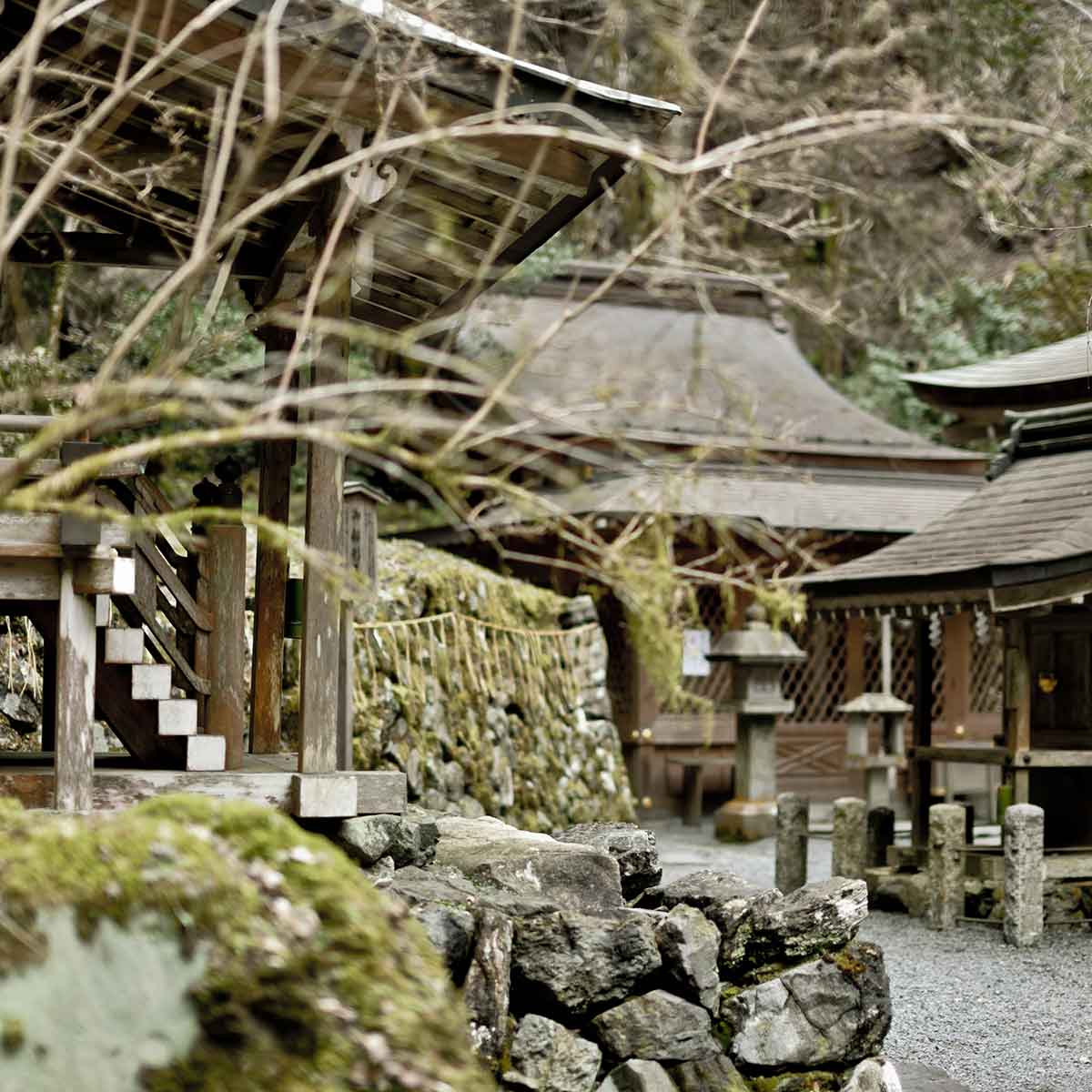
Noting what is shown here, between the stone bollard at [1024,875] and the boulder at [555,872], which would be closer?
the boulder at [555,872]

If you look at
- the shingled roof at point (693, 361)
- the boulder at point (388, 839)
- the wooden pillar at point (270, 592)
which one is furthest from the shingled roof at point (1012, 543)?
the boulder at point (388, 839)

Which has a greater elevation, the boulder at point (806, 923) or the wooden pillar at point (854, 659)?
the wooden pillar at point (854, 659)

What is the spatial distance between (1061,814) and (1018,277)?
45.0 ft

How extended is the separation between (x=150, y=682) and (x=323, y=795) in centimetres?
77

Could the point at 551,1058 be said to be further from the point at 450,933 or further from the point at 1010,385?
the point at 1010,385

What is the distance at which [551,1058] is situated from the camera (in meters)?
4.97

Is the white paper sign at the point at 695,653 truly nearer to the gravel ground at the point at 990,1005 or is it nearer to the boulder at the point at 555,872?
the gravel ground at the point at 990,1005

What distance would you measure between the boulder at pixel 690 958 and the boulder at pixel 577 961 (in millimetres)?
137

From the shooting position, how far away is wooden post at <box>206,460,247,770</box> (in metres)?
5.70

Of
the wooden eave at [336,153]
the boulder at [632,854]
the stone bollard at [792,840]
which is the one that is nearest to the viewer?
the wooden eave at [336,153]

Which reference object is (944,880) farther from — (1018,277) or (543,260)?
(1018,277)

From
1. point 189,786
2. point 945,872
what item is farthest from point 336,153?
point 945,872

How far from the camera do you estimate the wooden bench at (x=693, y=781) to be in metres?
16.2

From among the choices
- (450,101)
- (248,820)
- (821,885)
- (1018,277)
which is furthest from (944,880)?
(1018,277)
